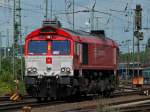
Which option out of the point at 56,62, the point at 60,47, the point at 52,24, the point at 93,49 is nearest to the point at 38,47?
the point at 60,47

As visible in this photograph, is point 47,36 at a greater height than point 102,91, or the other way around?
point 47,36

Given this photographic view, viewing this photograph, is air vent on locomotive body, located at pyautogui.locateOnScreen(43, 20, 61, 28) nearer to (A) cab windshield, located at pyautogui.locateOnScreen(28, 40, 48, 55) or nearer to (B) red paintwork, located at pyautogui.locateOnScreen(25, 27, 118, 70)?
(B) red paintwork, located at pyautogui.locateOnScreen(25, 27, 118, 70)

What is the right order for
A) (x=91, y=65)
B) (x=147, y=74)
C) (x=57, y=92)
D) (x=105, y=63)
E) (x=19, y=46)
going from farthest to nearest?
(x=147, y=74) → (x=19, y=46) → (x=105, y=63) → (x=91, y=65) → (x=57, y=92)

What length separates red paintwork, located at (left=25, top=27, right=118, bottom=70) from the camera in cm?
2850

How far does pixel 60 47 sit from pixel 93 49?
10.8 feet

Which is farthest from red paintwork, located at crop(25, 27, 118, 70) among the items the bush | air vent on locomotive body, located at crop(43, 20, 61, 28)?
the bush

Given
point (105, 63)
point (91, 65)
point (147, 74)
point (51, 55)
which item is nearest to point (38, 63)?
point (51, 55)

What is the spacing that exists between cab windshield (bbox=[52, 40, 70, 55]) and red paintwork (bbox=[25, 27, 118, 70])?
21 cm

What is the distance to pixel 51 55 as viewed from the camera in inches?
1121

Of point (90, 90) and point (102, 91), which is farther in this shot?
point (102, 91)

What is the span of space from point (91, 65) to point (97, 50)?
1.41 meters

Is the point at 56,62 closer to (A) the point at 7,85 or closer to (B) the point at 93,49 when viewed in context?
(B) the point at 93,49

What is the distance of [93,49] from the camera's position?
31.2m

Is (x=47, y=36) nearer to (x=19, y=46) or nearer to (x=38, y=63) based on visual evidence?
(x=38, y=63)
